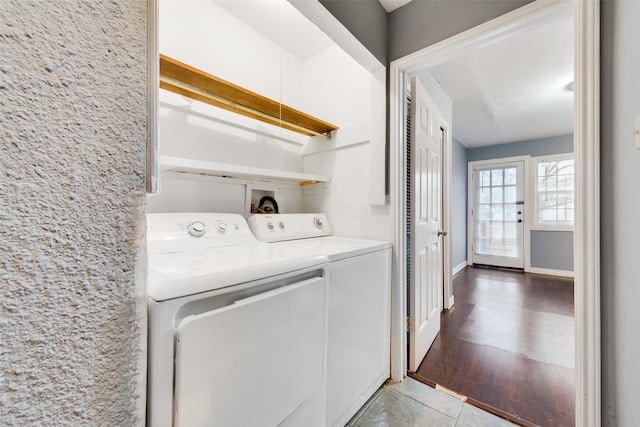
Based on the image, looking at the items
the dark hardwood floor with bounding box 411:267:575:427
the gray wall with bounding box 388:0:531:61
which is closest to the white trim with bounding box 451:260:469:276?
the dark hardwood floor with bounding box 411:267:575:427

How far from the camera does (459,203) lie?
473 centimetres

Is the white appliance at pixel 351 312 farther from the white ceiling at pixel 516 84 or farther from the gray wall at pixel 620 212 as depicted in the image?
the white ceiling at pixel 516 84

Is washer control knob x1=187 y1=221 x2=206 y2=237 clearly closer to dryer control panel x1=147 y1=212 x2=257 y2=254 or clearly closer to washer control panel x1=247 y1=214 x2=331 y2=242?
dryer control panel x1=147 y1=212 x2=257 y2=254

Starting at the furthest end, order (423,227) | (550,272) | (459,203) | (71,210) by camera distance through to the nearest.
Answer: (459,203)
(550,272)
(423,227)
(71,210)

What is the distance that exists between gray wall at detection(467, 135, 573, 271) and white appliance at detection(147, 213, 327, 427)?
5138 mm

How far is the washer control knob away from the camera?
1.17 metres

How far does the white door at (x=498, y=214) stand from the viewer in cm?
466

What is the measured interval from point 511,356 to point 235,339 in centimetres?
216

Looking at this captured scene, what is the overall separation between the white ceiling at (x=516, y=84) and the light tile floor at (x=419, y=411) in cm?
214

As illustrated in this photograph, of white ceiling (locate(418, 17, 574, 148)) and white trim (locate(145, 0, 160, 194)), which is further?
white ceiling (locate(418, 17, 574, 148))

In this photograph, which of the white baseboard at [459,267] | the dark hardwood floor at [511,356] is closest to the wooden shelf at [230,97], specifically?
the dark hardwood floor at [511,356]

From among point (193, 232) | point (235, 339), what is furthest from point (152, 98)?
point (193, 232)

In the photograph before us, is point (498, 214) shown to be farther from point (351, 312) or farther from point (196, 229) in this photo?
point (196, 229)

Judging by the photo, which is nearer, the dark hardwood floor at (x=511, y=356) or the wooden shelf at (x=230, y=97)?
the wooden shelf at (x=230, y=97)
